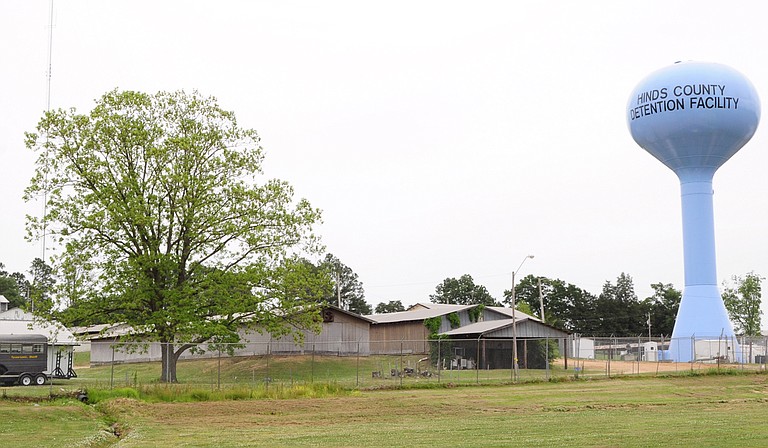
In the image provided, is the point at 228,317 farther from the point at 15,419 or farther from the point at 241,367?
the point at 15,419

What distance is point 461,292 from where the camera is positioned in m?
139

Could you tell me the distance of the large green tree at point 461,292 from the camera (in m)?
136

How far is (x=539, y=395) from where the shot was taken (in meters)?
38.3

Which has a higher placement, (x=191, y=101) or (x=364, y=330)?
(x=191, y=101)

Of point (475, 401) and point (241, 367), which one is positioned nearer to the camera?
point (475, 401)

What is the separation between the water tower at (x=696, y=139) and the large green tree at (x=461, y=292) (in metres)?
70.1

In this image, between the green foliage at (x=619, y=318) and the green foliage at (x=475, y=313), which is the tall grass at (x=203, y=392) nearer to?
the green foliage at (x=475, y=313)

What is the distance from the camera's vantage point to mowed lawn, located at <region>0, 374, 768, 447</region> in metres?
22.0

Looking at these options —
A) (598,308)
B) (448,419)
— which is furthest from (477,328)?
(598,308)

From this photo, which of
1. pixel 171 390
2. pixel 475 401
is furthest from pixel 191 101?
pixel 475 401

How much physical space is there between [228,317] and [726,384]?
997 inches

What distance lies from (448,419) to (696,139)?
133 feet

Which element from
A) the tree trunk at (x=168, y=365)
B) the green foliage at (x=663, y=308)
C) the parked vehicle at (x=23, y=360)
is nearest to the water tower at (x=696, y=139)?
the tree trunk at (x=168, y=365)

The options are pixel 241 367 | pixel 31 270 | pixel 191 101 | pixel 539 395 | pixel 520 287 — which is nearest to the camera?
pixel 539 395
